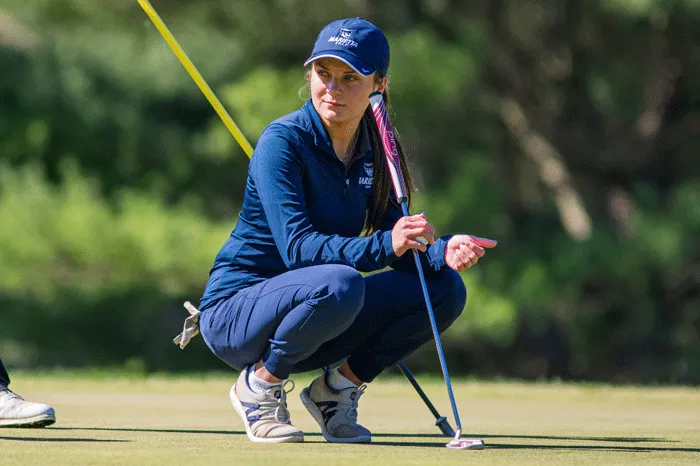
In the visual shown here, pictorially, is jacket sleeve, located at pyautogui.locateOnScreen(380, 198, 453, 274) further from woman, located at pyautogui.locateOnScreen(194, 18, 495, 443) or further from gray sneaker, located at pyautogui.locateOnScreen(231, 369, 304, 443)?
gray sneaker, located at pyautogui.locateOnScreen(231, 369, 304, 443)

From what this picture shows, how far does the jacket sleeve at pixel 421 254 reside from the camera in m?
3.64

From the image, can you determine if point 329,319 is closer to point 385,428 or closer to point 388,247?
point 388,247

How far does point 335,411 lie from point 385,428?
0.55 metres

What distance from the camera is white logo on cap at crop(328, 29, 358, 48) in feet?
11.8

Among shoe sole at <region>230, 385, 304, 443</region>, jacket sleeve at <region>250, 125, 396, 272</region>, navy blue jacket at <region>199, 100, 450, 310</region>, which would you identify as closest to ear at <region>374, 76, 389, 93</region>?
navy blue jacket at <region>199, 100, 450, 310</region>

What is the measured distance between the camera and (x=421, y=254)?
380 cm

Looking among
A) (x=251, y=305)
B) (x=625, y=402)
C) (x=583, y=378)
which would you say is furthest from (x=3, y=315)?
(x=251, y=305)

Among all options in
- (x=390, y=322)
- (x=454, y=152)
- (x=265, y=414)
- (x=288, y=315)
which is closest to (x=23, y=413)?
(x=265, y=414)

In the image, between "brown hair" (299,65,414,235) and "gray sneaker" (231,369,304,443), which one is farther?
"brown hair" (299,65,414,235)

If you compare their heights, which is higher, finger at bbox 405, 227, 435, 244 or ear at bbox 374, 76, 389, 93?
ear at bbox 374, 76, 389, 93

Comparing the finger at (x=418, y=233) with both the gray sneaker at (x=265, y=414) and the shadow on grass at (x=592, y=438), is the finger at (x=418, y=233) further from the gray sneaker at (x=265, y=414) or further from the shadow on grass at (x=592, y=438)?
the shadow on grass at (x=592, y=438)

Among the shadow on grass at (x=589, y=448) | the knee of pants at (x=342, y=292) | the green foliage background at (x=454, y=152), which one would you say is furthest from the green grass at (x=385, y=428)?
the green foliage background at (x=454, y=152)

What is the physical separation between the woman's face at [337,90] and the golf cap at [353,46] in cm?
5

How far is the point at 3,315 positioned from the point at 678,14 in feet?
32.3
